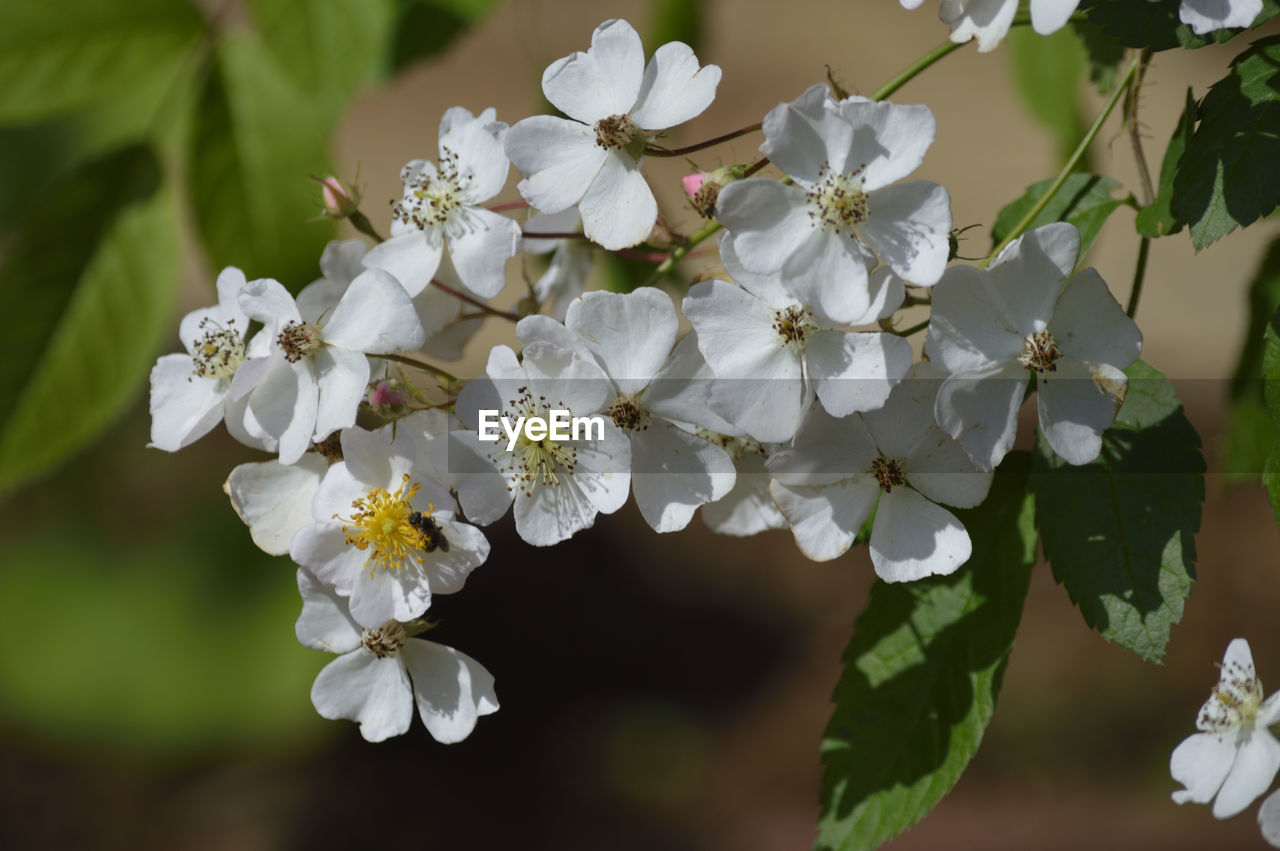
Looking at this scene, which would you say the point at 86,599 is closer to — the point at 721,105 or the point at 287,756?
the point at 287,756

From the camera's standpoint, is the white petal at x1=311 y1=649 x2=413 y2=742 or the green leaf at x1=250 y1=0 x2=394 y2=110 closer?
the white petal at x1=311 y1=649 x2=413 y2=742

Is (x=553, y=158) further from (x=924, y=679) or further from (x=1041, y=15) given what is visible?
(x=924, y=679)

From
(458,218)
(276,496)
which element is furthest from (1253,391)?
(276,496)

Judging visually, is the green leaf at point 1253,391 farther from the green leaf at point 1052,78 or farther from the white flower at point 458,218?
the white flower at point 458,218

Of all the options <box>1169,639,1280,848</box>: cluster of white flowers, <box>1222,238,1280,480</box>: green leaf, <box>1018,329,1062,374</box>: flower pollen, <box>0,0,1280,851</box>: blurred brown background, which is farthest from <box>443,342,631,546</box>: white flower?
<box>0,0,1280,851</box>: blurred brown background

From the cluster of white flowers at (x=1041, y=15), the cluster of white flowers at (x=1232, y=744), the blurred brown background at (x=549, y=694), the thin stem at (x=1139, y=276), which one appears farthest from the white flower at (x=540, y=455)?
the blurred brown background at (x=549, y=694)

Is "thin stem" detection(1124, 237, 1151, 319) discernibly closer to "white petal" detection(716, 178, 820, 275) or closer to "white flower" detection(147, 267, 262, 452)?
"white petal" detection(716, 178, 820, 275)
